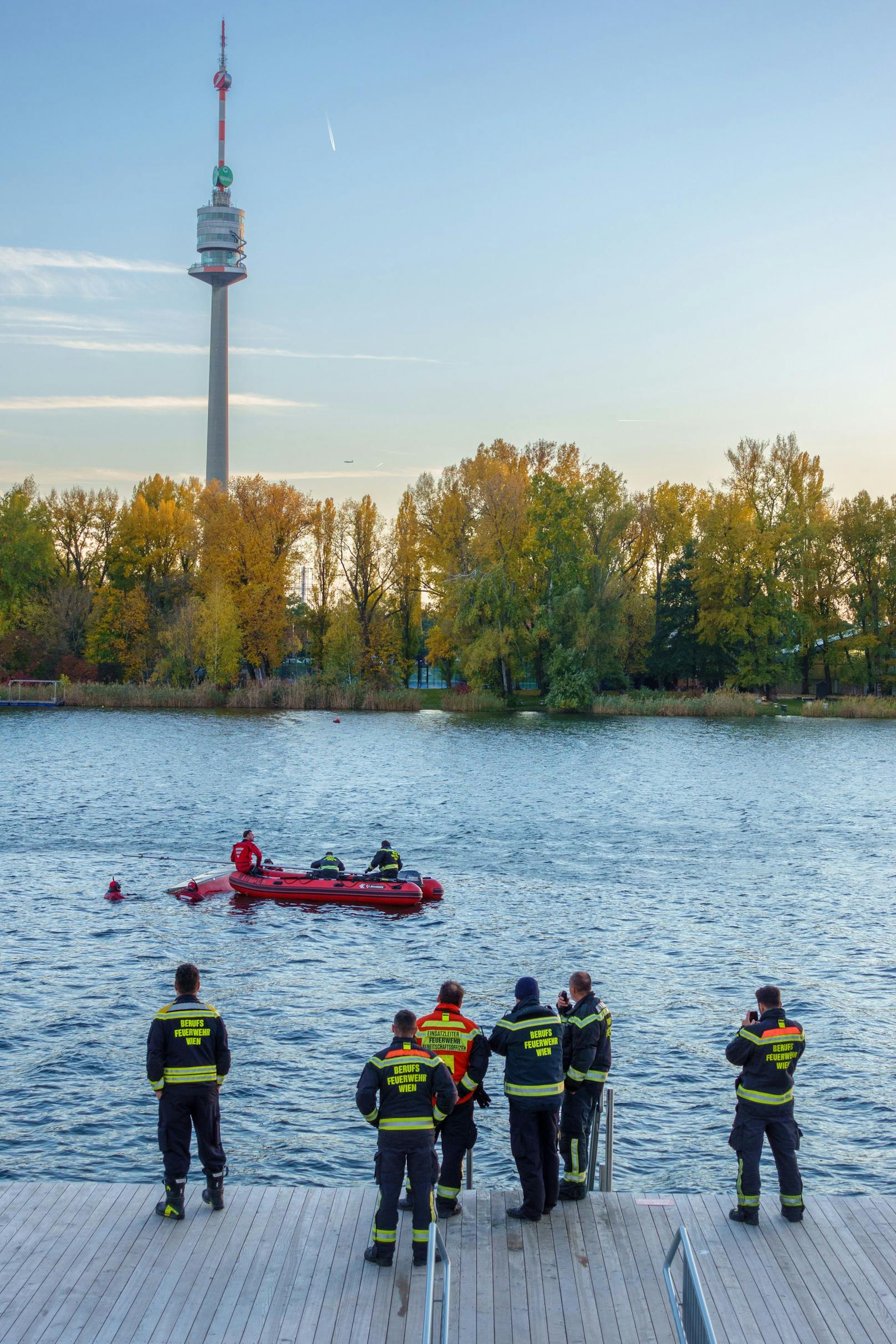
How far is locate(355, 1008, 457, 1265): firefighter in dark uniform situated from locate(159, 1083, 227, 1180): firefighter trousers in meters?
1.31

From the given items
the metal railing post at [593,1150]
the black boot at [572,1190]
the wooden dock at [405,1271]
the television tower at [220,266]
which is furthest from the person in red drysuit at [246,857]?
the television tower at [220,266]

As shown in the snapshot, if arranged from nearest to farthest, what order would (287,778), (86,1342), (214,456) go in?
(86,1342) → (287,778) → (214,456)

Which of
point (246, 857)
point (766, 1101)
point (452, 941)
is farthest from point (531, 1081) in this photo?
point (246, 857)

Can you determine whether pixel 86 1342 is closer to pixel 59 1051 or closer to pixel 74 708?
pixel 59 1051

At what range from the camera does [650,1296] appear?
766 cm

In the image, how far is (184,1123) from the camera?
339 inches

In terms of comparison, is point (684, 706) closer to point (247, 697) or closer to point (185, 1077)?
point (247, 697)

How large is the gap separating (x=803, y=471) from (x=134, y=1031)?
73.5m

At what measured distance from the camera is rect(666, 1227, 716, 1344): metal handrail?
5859 millimetres

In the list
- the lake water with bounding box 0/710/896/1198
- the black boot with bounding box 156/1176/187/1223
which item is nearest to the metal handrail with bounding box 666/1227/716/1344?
the black boot with bounding box 156/1176/187/1223

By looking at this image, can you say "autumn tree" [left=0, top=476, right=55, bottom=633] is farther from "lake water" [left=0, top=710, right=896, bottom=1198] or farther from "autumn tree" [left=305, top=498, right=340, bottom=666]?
"lake water" [left=0, top=710, right=896, bottom=1198]

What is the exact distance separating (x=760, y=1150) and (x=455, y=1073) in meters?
2.27

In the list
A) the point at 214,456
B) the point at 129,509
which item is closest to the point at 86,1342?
the point at 129,509

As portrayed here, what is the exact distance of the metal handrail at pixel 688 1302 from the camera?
5.86 metres
